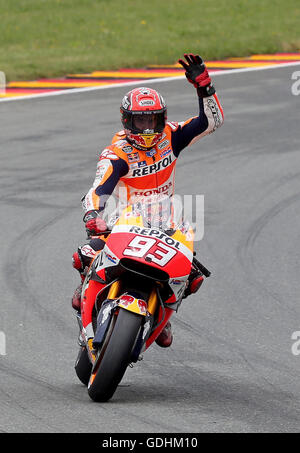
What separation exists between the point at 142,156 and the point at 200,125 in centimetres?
55

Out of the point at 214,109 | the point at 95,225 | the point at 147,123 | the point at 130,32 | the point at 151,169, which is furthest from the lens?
the point at 130,32

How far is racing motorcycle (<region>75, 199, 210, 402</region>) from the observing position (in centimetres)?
571

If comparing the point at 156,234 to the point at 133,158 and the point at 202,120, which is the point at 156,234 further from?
the point at 202,120

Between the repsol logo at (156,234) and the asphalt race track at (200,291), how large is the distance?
969 millimetres

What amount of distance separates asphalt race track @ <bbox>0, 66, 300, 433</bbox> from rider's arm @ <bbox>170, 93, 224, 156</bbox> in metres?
1.51

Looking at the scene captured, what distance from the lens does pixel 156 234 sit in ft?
19.4

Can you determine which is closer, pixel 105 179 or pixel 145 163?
pixel 105 179

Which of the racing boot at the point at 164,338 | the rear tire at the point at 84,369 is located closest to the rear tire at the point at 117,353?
the rear tire at the point at 84,369

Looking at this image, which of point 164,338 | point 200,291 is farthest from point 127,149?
point 200,291

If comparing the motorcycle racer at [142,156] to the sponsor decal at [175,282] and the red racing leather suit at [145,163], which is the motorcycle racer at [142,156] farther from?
the sponsor decal at [175,282]

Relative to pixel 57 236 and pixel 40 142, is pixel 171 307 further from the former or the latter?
pixel 40 142

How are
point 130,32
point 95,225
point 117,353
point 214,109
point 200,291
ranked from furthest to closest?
point 130,32, point 200,291, point 214,109, point 95,225, point 117,353

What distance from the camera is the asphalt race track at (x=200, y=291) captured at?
5.89 metres

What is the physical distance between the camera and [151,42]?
21844 millimetres
